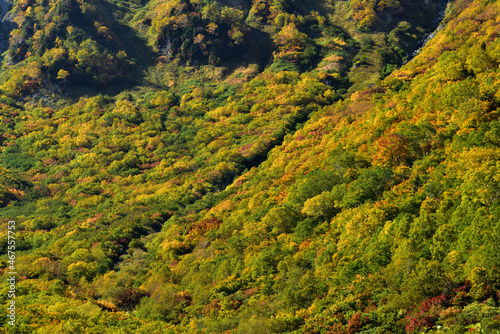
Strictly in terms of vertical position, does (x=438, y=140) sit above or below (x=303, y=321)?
above

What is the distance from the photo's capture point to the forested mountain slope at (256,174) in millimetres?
45969

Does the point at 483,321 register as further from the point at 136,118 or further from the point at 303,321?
the point at 136,118

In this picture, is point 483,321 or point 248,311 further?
point 248,311

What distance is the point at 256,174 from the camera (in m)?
110

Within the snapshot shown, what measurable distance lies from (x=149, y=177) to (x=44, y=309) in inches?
3005

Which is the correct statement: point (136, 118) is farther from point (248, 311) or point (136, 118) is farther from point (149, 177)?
point (248, 311)

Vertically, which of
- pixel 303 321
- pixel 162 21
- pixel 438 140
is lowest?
pixel 303 321

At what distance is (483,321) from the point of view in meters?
32.1

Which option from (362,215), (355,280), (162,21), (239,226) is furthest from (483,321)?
(162,21)

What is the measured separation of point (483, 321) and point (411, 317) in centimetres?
689

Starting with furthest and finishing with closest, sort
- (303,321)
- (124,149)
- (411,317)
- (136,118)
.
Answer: (136,118) < (124,149) < (303,321) < (411,317)

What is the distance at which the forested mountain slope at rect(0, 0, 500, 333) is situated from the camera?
1810 inches

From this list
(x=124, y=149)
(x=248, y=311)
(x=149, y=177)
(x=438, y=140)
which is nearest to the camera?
(x=248, y=311)

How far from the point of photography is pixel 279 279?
5738cm
